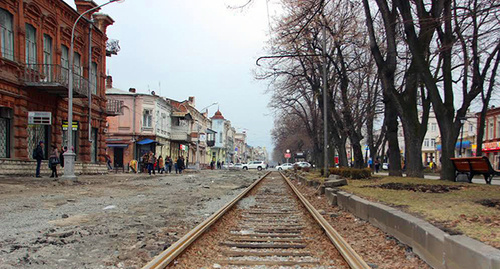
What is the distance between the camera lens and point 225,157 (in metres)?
113

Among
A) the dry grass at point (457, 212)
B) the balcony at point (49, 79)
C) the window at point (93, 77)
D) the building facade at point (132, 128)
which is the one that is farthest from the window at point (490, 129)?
the dry grass at point (457, 212)

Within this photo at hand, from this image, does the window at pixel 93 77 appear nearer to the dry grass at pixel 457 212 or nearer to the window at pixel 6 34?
the window at pixel 6 34

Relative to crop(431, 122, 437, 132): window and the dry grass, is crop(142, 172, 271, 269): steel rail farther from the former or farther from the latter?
crop(431, 122, 437, 132): window

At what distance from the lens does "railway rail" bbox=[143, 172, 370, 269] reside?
18.0 ft

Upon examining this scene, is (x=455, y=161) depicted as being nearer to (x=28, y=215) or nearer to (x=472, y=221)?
(x=472, y=221)

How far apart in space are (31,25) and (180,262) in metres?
19.7

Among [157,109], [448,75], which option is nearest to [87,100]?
[448,75]

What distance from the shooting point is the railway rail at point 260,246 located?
Answer: 550 centimetres

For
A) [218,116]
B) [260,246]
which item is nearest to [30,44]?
[260,246]

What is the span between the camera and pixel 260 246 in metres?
6.51

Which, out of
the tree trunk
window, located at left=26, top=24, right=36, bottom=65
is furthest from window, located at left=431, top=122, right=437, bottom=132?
window, located at left=26, top=24, right=36, bottom=65

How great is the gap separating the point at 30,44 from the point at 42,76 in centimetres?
155

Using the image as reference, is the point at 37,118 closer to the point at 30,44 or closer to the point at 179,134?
the point at 30,44

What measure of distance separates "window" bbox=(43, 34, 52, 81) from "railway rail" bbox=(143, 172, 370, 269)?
1636cm
